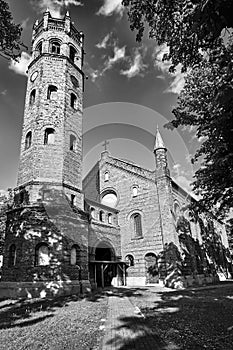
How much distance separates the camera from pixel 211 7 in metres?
5.69

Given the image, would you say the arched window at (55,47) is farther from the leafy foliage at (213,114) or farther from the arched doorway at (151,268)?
the arched doorway at (151,268)

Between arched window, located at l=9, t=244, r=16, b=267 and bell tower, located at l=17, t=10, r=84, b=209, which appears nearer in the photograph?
arched window, located at l=9, t=244, r=16, b=267

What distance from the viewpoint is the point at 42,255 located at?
605 inches

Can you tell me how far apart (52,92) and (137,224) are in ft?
50.0

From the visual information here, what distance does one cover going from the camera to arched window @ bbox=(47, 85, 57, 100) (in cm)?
2024

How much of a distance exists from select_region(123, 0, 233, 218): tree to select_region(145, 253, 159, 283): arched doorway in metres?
13.4

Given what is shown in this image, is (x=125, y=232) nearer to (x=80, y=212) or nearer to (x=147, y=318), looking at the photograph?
(x=80, y=212)

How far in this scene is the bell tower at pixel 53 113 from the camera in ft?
58.6

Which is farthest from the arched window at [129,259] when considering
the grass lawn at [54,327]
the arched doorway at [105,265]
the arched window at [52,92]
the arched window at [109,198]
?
the arched window at [52,92]

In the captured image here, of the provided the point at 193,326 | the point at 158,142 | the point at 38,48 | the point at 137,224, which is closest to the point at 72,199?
the point at 137,224

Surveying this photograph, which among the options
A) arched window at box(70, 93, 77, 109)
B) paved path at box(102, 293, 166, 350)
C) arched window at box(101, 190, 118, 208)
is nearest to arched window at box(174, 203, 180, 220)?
arched window at box(101, 190, 118, 208)

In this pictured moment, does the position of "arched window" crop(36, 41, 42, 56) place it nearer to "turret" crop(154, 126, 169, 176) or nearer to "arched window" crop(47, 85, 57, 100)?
"arched window" crop(47, 85, 57, 100)

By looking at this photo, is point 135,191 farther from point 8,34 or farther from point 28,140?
point 8,34

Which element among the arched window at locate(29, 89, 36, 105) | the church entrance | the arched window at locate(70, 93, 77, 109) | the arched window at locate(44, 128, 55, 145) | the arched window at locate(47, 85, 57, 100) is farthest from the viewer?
the church entrance
